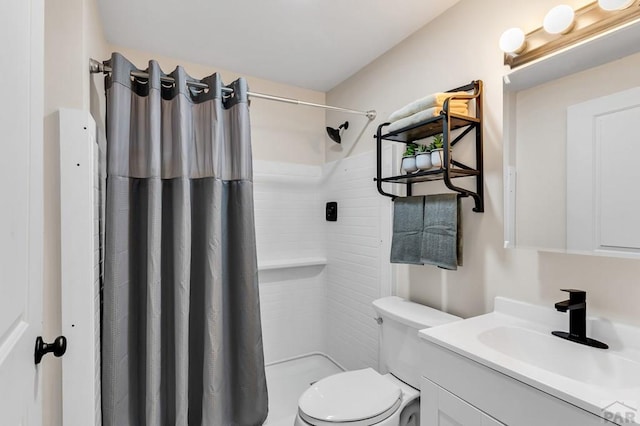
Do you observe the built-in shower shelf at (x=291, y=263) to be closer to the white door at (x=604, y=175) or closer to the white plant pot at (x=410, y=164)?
the white plant pot at (x=410, y=164)

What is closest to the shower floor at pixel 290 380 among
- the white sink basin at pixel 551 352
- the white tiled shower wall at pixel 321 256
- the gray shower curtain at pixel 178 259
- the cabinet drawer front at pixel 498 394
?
the white tiled shower wall at pixel 321 256

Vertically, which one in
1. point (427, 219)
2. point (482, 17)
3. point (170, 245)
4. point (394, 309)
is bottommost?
point (394, 309)

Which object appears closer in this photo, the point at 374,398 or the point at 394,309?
the point at 374,398

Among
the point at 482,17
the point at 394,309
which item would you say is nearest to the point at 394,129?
the point at 482,17

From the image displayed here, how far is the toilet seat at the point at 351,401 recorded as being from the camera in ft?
4.32

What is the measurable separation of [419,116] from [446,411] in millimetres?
1163

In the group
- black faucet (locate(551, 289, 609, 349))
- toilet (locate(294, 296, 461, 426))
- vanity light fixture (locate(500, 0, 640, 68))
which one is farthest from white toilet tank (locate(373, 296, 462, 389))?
vanity light fixture (locate(500, 0, 640, 68))

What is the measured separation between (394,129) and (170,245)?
126 cm

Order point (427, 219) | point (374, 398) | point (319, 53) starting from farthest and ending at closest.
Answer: point (319, 53) → point (427, 219) → point (374, 398)

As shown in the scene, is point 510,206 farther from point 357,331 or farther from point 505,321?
point 357,331

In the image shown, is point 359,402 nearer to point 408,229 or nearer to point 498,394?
point 498,394

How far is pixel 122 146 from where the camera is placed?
148 cm

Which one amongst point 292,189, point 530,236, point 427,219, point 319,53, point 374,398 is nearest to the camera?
point 530,236

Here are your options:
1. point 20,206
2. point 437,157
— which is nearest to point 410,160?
point 437,157
